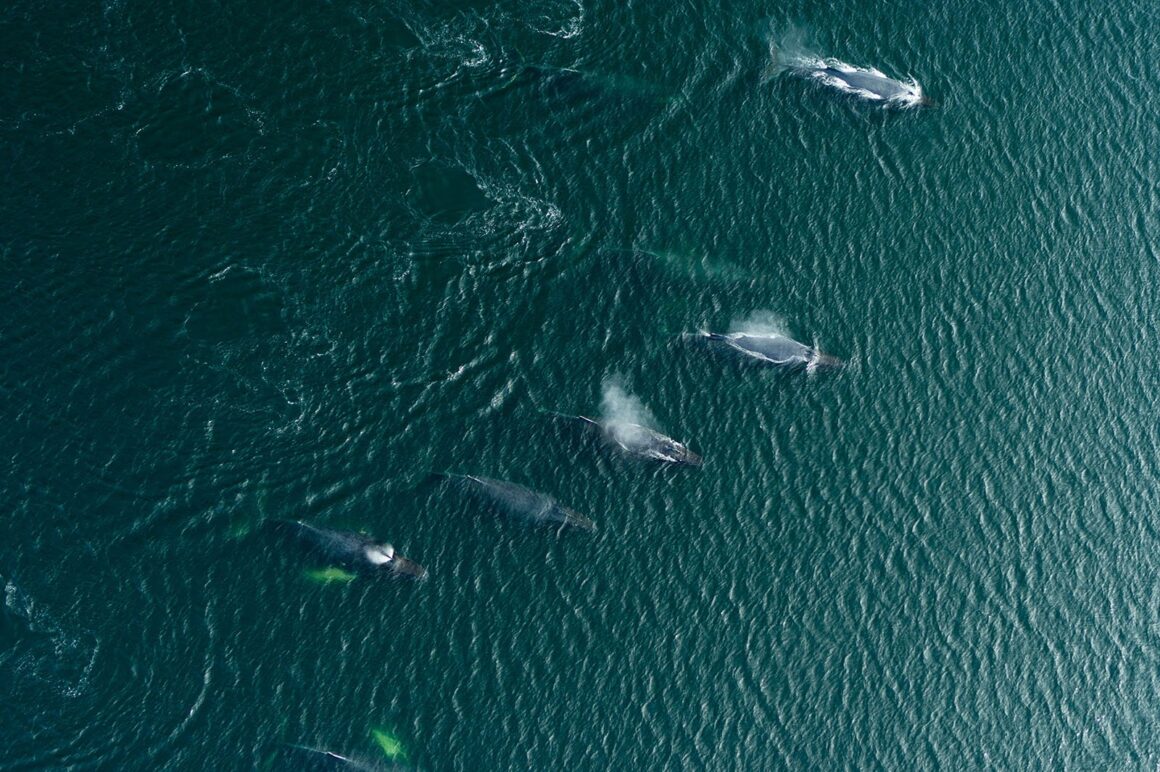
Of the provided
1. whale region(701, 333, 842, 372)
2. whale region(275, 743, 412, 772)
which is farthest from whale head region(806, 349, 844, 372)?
whale region(275, 743, 412, 772)

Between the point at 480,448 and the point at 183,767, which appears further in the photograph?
the point at 480,448

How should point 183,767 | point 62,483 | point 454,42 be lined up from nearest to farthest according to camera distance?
point 183,767, point 62,483, point 454,42

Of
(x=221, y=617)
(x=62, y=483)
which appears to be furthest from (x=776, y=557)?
(x=62, y=483)

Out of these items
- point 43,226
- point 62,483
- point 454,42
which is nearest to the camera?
point 62,483

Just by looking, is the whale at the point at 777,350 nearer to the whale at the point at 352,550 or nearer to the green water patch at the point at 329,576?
the whale at the point at 352,550

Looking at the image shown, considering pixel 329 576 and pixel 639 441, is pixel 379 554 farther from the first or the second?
pixel 639 441

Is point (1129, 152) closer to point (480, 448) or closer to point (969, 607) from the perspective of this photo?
point (969, 607)

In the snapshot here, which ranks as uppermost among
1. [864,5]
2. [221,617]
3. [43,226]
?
[864,5]

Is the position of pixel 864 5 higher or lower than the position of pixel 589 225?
higher
